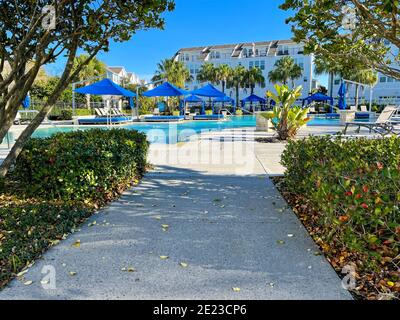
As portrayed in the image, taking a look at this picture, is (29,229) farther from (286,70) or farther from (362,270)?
(286,70)

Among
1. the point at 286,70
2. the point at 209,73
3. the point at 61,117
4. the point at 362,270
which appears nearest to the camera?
the point at 362,270

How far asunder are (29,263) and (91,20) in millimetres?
3734

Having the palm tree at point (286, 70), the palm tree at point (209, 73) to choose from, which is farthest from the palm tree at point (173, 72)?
the palm tree at point (286, 70)

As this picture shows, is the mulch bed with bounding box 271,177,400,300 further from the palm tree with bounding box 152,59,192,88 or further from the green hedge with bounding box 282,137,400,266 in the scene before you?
the palm tree with bounding box 152,59,192,88

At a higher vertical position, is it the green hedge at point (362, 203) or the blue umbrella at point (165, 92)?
the blue umbrella at point (165, 92)

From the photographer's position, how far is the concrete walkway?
2.83 metres

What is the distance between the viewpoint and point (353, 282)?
2922 millimetres

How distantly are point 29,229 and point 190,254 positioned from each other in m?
2.16

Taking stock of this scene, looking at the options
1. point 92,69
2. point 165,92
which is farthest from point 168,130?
point 92,69

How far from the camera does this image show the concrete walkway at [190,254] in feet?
9.30

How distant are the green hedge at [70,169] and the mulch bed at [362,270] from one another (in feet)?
10.8

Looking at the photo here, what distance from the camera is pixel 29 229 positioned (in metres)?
4.11

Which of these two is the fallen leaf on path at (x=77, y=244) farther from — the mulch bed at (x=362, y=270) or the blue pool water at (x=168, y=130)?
the blue pool water at (x=168, y=130)
